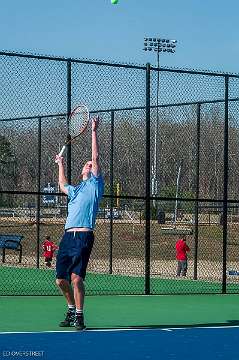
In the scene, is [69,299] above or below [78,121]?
below

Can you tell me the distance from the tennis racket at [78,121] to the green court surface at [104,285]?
4269 mm

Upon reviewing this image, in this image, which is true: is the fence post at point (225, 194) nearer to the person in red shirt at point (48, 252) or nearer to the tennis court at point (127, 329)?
the tennis court at point (127, 329)

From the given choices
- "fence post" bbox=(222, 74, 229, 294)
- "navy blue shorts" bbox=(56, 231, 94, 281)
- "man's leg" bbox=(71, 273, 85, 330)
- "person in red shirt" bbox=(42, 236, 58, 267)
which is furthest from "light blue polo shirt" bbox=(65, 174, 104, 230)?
"person in red shirt" bbox=(42, 236, 58, 267)

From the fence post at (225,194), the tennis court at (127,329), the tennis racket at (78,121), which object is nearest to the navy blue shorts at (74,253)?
the tennis court at (127,329)

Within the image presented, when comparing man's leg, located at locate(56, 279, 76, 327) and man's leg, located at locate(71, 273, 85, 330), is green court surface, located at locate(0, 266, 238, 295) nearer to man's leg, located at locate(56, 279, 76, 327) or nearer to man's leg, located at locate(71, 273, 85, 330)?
man's leg, located at locate(56, 279, 76, 327)

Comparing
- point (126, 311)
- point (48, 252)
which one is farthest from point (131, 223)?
point (126, 311)

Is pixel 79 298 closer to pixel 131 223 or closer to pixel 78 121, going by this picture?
pixel 78 121

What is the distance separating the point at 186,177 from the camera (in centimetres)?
2580

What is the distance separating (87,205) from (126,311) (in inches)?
119

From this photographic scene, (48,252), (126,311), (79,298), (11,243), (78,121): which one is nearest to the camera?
(79,298)

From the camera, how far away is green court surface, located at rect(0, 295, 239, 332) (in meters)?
13.4

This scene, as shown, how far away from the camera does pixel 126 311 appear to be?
1515 centimetres

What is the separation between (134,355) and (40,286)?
32.1ft

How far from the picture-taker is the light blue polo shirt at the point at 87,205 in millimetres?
12625
